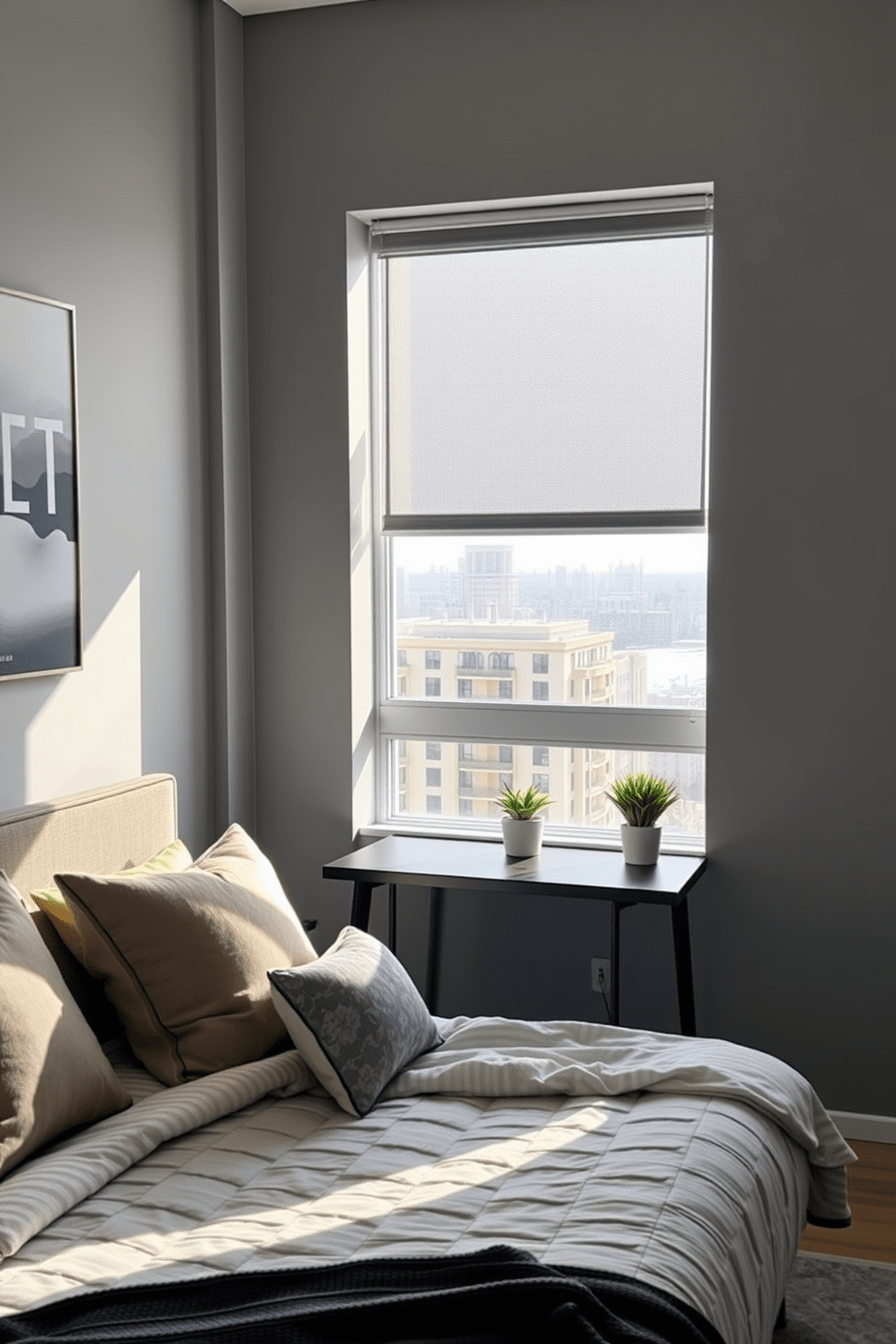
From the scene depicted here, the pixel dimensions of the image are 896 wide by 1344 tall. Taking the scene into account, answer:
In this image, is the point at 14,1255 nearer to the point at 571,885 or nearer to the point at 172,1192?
the point at 172,1192

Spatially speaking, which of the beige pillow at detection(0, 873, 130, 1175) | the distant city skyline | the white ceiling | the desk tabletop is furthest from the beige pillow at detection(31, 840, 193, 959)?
the white ceiling

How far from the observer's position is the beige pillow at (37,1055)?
2100mm

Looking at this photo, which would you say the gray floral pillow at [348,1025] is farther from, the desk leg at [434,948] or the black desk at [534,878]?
the desk leg at [434,948]

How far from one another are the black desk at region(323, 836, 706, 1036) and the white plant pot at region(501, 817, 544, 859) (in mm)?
32

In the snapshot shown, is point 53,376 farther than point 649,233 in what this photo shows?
No

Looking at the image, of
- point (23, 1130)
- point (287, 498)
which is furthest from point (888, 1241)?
point (287, 498)

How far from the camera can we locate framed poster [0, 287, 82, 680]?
295 cm

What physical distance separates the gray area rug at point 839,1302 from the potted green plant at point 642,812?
1007mm

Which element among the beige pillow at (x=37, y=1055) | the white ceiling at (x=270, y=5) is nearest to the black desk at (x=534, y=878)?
the beige pillow at (x=37, y=1055)

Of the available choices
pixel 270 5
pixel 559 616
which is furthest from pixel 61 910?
pixel 270 5

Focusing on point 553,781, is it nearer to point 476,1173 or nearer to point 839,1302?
point 839,1302

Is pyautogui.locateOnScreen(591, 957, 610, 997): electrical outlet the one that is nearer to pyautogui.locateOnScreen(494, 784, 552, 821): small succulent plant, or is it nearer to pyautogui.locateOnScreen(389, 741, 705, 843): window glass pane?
pyautogui.locateOnScreen(389, 741, 705, 843): window glass pane

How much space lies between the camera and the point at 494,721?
153 inches

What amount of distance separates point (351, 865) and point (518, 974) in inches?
25.9
